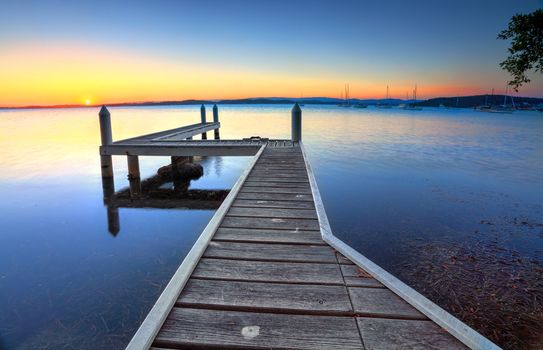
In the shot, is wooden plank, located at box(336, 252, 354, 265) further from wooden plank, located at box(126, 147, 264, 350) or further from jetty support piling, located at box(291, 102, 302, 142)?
jetty support piling, located at box(291, 102, 302, 142)

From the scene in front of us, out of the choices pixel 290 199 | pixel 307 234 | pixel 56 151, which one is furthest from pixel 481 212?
pixel 56 151

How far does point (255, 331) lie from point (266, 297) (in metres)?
0.39

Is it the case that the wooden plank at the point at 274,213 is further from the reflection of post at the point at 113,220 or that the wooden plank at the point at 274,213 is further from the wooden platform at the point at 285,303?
the reflection of post at the point at 113,220

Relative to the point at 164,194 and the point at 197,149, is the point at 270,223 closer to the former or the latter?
the point at 197,149

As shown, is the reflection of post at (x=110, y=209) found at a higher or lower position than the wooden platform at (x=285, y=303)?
lower

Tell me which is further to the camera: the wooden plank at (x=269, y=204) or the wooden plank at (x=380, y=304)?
the wooden plank at (x=269, y=204)

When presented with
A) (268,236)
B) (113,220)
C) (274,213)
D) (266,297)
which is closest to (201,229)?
(113,220)

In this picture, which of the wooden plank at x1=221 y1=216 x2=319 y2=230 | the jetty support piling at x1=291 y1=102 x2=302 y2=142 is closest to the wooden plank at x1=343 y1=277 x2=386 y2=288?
the wooden plank at x1=221 y1=216 x2=319 y2=230

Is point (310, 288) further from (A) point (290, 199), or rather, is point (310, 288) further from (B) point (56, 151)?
(B) point (56, 151)

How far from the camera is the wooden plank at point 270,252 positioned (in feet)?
9.91

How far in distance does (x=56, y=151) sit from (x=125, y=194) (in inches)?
647

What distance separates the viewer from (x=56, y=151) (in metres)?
24.5

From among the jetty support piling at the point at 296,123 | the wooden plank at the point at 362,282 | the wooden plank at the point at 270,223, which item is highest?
the jetty support piling at the point at 296,123

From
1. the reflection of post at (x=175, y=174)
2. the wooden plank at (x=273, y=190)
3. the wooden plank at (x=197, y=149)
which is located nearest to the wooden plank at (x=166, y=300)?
the wooden plank at (x=273, y=190)
